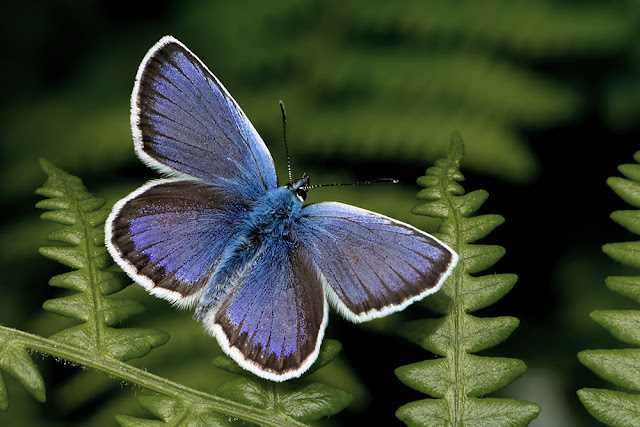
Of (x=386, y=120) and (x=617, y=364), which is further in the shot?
(x=386, y=120)

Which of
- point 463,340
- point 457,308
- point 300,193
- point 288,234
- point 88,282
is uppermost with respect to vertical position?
point 300,193

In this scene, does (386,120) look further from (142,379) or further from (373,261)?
(142,379)

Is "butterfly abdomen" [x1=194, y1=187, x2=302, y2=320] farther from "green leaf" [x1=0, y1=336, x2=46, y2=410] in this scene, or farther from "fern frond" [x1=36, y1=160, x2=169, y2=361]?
"green leaf" [x1=0, y1=336, x2=46, y2=410]

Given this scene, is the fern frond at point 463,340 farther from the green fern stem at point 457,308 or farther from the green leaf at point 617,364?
the green leaf at point 617,364

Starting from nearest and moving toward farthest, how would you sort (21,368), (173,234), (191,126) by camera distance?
(21,368), (173,234), (191,126)

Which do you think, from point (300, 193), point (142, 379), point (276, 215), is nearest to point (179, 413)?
point (142, 379)

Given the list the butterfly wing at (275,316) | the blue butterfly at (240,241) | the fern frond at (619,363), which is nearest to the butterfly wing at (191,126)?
the blue butterfly at (240,241)
